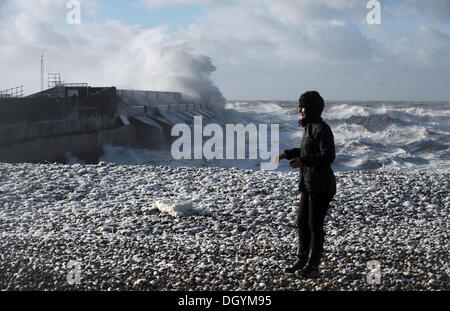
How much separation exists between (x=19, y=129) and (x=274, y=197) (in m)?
13.1

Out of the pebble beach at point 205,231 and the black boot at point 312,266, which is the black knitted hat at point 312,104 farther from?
the pebble beach at point 205,231

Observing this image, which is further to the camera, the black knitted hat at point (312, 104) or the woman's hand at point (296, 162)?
the black knitted hat at point (312, 104)

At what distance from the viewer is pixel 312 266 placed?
4.54m

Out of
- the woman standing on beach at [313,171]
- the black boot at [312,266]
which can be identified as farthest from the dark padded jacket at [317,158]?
the black boot at [312,266]

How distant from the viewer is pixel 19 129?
18312 millimetres

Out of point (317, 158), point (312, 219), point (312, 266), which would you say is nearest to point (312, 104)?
point (317, 158)

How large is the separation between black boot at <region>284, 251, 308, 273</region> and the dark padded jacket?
645mm

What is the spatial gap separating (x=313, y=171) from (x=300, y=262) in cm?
92

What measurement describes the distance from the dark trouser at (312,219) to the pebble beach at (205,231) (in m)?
0.34

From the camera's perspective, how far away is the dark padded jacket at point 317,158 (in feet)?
13.7

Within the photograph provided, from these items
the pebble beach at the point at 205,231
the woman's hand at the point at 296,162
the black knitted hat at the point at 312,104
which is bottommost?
the pebble beach at the point at 205,231

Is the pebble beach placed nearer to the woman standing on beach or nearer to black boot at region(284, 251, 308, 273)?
black boot at region(284, 251, 308, 273)
